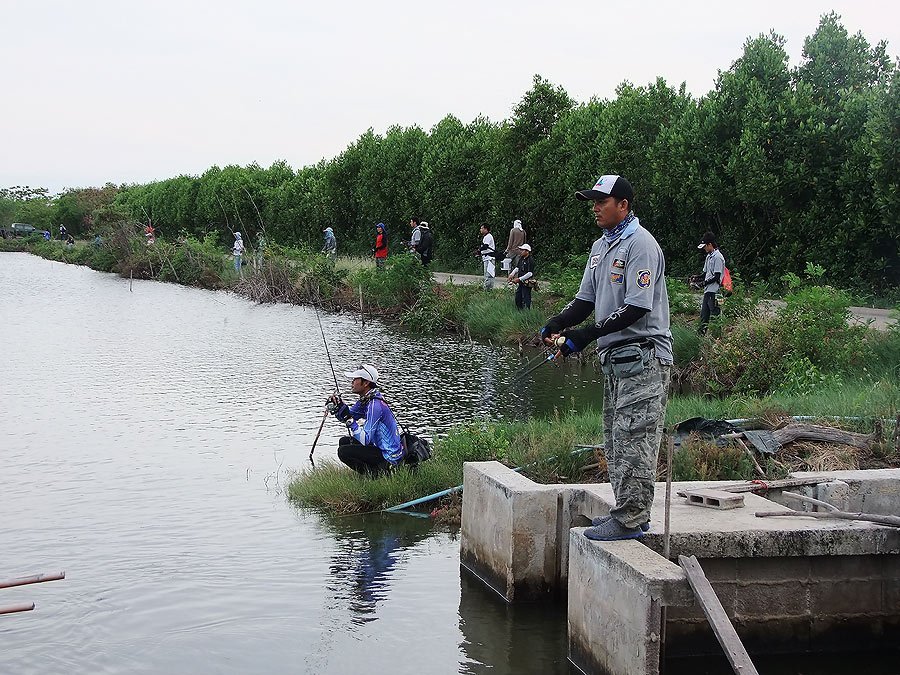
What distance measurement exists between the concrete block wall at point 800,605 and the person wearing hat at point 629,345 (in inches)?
27.6

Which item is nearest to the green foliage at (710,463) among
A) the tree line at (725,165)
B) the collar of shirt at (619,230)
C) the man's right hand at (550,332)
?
the man's right hand at (550,332)

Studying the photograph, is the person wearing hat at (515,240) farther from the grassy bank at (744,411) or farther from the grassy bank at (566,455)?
the grassy bank at (566,455)

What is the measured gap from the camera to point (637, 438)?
19.0ft

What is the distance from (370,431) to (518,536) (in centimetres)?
266

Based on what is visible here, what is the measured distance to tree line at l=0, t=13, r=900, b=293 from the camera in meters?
19.8

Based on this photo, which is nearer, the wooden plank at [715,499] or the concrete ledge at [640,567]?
the concrete ledge at [640,567]

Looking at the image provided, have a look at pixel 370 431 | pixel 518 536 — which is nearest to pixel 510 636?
pixel 518 536

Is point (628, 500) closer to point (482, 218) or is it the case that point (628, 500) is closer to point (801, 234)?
point (801, 234)

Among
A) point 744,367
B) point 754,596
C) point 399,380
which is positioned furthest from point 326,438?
point 754,596

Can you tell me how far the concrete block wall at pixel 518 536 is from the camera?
22.7ft

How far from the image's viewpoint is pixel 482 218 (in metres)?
33.1

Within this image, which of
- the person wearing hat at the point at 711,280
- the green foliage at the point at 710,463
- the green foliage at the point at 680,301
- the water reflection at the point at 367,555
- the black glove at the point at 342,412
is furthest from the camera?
the green foliage at the point at 680,301

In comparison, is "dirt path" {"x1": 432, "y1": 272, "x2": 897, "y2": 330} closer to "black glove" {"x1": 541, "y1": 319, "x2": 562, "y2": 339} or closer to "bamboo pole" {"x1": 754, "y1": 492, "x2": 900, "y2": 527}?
"bamboo pole" {"x1": 754, "y1": 492, "x2": 900, "y2": 527}

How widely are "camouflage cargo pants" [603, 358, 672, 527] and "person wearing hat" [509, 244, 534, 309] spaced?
584 inches
